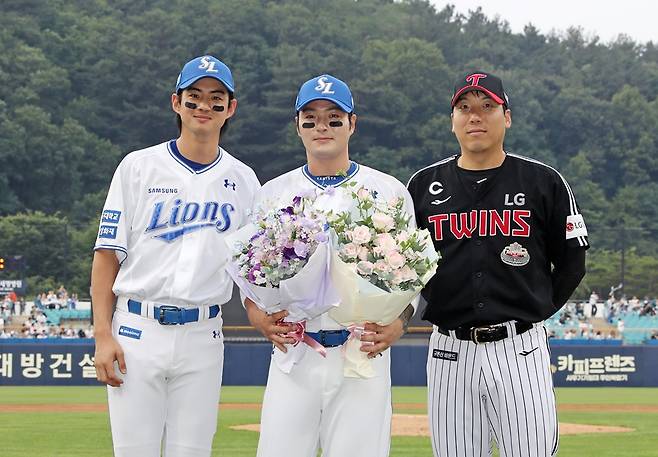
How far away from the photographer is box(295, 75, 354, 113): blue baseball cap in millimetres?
5301

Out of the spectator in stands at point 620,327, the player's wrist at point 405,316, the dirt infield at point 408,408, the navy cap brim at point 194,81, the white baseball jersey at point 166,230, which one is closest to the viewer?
the player's wrist at point 405,316

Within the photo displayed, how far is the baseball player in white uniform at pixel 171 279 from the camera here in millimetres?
5262

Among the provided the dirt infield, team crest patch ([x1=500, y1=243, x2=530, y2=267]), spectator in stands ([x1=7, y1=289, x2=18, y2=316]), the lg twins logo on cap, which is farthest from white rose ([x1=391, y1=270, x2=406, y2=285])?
spectator in stands ([x1=7, y1=289, x2=18, y2=316])

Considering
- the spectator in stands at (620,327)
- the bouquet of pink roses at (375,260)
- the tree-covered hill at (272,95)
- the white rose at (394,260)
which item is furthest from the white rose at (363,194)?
the tree-covered hill at (272,95)

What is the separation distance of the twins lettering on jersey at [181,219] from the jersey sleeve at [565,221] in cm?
155

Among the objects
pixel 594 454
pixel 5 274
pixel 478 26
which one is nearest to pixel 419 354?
pixel 594 454

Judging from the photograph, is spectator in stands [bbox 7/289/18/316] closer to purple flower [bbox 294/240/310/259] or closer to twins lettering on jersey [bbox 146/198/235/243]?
twins lettering on jersey [bbox 146/198/235/243]

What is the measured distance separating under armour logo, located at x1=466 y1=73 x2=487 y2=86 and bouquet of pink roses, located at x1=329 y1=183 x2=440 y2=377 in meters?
0.84

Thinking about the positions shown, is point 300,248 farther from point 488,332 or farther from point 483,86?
point 483,86

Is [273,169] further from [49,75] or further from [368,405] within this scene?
[368,405]

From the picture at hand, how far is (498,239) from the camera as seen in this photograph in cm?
545

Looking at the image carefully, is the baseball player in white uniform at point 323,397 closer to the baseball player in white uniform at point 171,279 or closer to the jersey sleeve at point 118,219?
the baseball player in white uniform at point 171,279

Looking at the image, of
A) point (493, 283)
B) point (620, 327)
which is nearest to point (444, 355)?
point (493, 283)

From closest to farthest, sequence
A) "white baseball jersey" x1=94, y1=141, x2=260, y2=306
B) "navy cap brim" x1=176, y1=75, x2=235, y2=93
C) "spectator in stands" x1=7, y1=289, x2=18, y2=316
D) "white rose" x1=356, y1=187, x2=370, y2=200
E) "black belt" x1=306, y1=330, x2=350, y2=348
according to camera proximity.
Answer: "white rose" x1=356, y1=187, x2=370, y2=200, "black belt" x1=306, y1=330, x2=350, y2=348, "white baseball jersey" x1=94, y1=141, x2=260, y2=306, "navy cap brim" x1=176, y1=75, x2=235, y2=93, "spectator in stands" x1=7, y1=289, x2=18, y2=316
